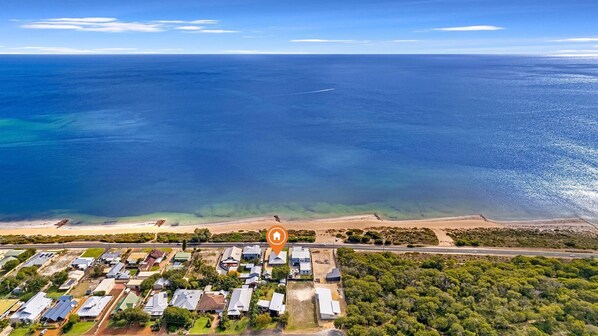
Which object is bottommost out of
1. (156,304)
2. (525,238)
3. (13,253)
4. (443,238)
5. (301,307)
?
(525,238)

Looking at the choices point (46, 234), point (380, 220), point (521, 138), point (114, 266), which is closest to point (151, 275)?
point (114, 266)

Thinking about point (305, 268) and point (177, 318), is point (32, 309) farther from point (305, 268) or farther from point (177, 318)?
point (305, 268)

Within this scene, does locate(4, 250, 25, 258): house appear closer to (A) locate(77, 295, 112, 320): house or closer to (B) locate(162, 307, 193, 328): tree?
(A) locate(77, 295, 112, 320): house

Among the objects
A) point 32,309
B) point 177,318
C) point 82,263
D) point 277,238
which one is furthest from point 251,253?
point 32,309

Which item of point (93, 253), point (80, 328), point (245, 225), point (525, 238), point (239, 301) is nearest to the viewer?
point (80, 328)

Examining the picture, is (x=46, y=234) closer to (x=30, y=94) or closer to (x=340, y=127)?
(x=340, y=127)

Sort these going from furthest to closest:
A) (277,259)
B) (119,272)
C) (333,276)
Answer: (277,259)
(119,272)
(333,276)
